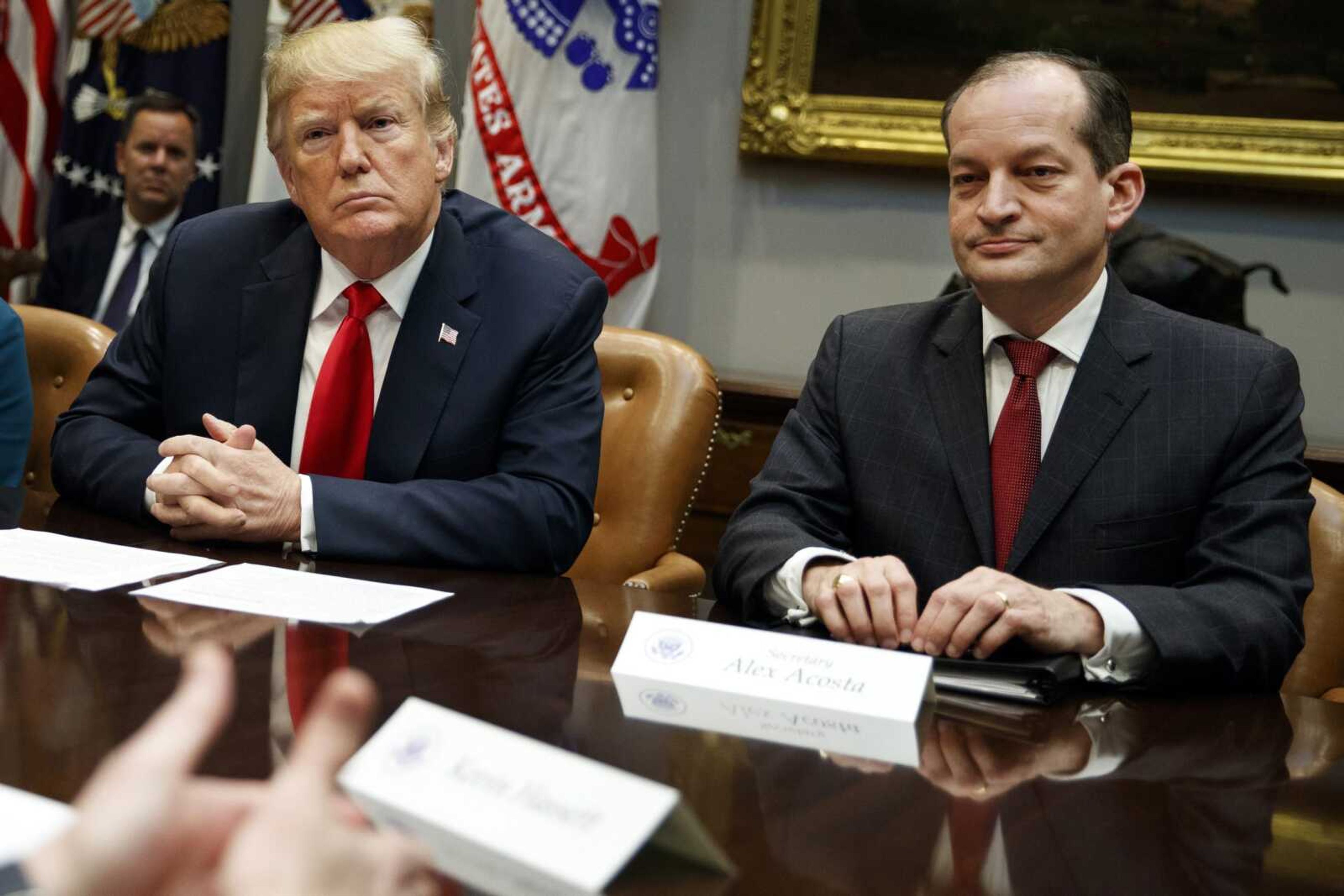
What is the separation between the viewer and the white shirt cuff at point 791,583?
1.59 m

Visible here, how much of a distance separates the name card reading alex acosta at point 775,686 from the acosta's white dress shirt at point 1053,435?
0.34 m

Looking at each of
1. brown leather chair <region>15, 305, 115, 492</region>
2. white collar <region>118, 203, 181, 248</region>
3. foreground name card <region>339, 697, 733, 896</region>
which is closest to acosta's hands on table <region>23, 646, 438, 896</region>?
foreground name card <region>339, 697, 733, 896</region>

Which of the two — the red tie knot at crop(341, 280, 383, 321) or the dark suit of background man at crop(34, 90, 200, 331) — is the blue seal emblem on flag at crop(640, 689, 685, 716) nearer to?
the red tie knot at crop(341, 280, 383, 321)

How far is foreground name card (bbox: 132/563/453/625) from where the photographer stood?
4.27 ft

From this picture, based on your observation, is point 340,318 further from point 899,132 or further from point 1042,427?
point 899,132

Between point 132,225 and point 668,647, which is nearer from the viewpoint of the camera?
point 668,647

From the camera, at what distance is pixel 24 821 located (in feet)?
2.23

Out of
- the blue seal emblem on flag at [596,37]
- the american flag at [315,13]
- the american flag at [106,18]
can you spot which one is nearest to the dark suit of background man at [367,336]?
the blue seal emblem on flag at [596,37]

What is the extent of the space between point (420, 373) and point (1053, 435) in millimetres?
938

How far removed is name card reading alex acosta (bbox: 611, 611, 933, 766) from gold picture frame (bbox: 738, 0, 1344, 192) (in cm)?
313

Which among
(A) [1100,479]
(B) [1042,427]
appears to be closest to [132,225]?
(B) [1042,427]

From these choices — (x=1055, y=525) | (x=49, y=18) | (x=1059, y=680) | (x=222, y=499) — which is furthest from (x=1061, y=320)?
(x=49, y=18)

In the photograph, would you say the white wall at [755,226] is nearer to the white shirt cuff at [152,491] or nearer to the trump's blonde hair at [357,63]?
the trump's blonde hair at [357,63]

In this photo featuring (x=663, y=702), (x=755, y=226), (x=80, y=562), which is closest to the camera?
(x=663, y=702)
